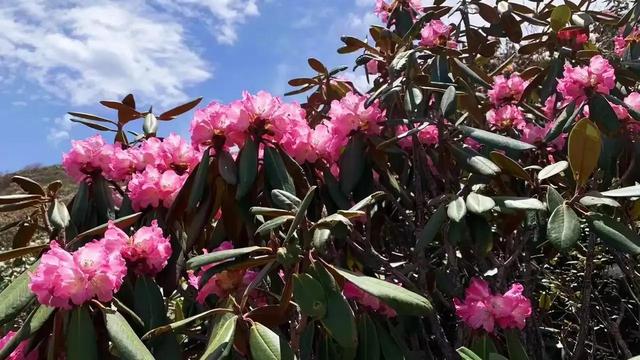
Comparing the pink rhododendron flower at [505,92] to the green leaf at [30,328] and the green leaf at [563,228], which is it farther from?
the green leaf at [30,328]

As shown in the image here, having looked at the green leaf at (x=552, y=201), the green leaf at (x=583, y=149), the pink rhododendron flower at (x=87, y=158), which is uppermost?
the pink rhododendron flower at (x=87, y=158)

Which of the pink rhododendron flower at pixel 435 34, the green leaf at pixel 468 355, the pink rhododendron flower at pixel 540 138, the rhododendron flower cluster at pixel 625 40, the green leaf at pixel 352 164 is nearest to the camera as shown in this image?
the green leaf at pixel 468 355

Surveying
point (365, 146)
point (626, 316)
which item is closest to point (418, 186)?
point (365, 146)

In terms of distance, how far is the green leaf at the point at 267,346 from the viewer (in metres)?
1.09

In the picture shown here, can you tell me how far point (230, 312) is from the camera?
1.23m

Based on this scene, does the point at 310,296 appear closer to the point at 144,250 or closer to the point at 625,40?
the point at 144,250

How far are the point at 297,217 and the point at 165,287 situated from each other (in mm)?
526

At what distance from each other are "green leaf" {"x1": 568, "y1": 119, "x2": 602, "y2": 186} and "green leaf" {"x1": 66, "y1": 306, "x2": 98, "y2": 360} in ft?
3.34

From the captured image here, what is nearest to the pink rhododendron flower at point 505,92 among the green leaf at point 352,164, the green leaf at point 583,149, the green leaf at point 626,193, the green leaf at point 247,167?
the green leaf at point 352,164

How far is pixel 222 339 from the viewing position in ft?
3.69

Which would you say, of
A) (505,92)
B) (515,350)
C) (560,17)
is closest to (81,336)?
(515,350)

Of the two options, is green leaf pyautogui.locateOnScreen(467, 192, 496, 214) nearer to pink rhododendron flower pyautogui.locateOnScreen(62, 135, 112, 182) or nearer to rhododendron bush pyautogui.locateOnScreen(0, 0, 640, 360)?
rhododendron bush pyautogui.locateOnScreen(0, 0, 640, 360)

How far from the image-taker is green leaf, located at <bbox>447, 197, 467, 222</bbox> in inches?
54.7

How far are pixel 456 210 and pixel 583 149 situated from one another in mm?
314
